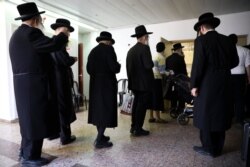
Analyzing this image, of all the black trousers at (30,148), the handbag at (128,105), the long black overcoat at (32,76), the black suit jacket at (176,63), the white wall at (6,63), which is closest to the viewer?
the long black overcoat at (32,76)

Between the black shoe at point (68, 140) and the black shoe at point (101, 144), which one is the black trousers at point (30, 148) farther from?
the black shoe at point (101, 144)

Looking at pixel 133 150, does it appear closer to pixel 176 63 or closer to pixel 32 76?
pixel 32 76

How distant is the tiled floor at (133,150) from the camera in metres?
2.35

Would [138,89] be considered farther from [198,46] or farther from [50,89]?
[50,89]

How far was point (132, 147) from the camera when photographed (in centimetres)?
282

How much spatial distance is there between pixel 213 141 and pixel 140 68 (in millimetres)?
1467

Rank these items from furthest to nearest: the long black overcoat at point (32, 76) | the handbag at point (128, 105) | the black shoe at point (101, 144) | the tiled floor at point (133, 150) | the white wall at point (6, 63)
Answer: the handbag at point (128, 105), the white wall at point (6, 63), the black shoe at point (101, 144), the tiled floor at point (133, 150), the long black overcoat at point (32, 76)

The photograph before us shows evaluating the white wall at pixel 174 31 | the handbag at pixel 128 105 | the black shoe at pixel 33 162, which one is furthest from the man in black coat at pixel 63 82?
the white wall at pixel 174 31

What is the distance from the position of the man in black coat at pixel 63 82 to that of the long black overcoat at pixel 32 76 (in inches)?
17.7

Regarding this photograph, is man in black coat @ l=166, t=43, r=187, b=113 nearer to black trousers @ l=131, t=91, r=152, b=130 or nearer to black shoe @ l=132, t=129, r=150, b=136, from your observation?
black trousers @ l=131, t=91, r=152, b=130

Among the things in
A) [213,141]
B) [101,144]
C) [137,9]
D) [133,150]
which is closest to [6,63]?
[101,144]

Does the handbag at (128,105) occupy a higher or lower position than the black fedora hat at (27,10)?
lower

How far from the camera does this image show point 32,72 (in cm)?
210

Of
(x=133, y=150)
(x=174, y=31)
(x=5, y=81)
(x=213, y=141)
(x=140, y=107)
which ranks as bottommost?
(x=133, y=150)
